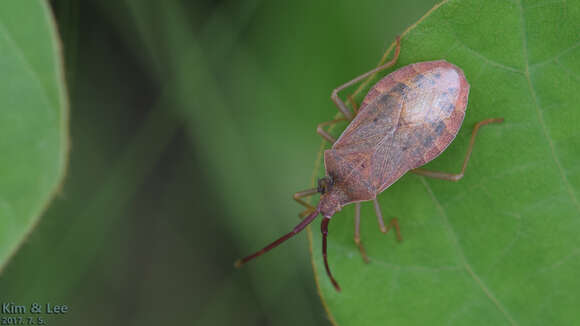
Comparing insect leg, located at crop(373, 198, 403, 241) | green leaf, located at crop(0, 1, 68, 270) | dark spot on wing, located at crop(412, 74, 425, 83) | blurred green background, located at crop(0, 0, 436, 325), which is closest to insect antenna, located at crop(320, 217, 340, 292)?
insect leg, located at crop(373, 198, 403, 241)

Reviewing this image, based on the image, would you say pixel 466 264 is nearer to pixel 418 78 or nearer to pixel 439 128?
pixel 439 128

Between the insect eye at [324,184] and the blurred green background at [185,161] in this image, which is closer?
the insect eye at [324,184]

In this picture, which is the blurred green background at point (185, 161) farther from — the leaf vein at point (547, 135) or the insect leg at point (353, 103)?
the leaf vein at point (547, 135)

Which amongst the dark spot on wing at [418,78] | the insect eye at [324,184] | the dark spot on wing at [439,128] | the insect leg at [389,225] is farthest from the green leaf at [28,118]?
the dark spot on wing at [439,128]

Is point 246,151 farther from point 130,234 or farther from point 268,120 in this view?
point 130,234

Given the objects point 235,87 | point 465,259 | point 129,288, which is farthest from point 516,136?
point 129,288

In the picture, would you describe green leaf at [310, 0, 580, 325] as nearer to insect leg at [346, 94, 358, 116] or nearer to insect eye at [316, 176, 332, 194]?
insect eye at [316, 176, 332, 194]
